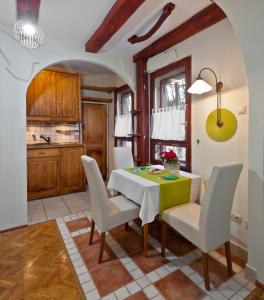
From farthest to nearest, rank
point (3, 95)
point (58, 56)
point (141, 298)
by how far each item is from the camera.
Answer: point (58, 56) → point (3, 95) → point (141, 298)

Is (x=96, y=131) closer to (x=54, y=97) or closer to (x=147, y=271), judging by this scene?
(x=54, y=97)

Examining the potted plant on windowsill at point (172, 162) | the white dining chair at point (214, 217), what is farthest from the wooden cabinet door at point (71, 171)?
the white dining chair at point (214, 217)

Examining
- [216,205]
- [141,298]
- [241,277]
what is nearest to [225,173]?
[216,205]

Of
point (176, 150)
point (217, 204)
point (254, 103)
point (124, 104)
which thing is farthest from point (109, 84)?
point (217, 204)

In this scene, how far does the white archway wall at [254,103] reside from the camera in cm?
145

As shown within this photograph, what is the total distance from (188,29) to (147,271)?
269 cm

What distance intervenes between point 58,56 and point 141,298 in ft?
9.78

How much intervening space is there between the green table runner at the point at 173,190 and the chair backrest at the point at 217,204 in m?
0.48

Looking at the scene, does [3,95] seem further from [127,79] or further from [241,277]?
[241,277]

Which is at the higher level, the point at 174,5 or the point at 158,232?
the point at 174,5

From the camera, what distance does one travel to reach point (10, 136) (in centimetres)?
245

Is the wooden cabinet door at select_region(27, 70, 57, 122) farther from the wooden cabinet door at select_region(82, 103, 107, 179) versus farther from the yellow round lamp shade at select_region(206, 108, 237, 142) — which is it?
the yellow round lamp shade at select_region(206, 108, 237, 142)

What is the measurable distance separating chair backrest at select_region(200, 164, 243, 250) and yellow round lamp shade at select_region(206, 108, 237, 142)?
61cm

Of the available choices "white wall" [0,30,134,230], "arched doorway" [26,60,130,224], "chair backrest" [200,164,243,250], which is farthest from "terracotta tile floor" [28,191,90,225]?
"chair backrest" [200,164,243,250]
